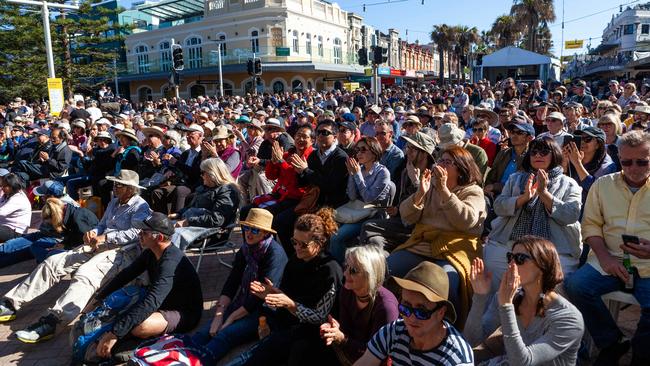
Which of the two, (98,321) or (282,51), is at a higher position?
(282,51)

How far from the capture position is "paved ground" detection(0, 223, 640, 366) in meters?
3.85

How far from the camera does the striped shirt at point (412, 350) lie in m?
A: 2.29

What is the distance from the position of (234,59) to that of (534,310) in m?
36.2

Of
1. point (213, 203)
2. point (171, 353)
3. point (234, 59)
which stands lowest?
point (171, 353)

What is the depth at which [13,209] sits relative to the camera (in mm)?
6031

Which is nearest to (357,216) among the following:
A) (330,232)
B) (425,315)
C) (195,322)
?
(330,232)

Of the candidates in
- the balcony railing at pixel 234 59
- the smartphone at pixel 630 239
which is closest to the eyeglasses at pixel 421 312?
the smartphone at pixel 630 239

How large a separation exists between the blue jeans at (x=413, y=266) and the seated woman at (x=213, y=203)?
2373 millimetres

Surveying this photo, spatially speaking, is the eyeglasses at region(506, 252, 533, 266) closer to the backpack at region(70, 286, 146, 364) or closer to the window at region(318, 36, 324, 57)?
the backpack at region(70, 286, 146, 364)

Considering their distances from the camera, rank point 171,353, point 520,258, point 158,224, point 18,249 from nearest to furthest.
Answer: point 520,258 < point 171,353 < point 158,224 < point 18,249

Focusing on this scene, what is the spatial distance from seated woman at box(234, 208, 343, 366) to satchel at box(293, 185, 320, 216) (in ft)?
4.70

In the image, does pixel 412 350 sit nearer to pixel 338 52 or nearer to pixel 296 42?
pixel 296 42

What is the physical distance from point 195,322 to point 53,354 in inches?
48.6

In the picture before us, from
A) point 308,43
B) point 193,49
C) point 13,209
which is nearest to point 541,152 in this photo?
point 13,209
